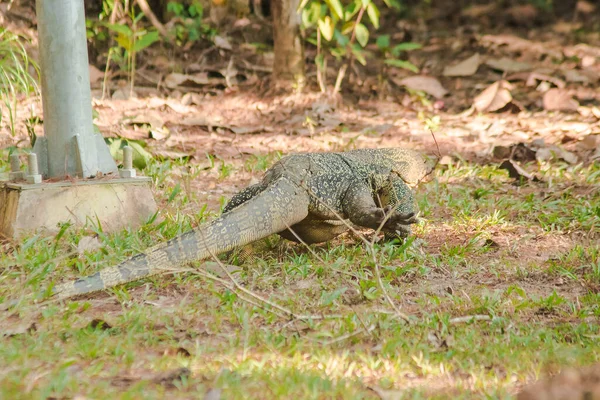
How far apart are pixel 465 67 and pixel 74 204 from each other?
6871 mm

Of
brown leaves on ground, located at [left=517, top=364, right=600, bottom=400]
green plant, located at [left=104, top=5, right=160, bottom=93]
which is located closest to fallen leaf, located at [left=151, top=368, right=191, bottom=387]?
brown leaves on ground, located at [left=517, top=364, right=600, bottom=400]

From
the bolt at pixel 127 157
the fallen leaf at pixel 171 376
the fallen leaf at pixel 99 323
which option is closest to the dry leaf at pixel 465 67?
the bolt at pixel 127 157

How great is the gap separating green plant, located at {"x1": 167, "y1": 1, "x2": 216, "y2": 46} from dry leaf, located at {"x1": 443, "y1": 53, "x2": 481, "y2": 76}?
128 inches

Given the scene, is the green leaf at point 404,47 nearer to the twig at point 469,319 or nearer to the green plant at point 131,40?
the green plant at point 131,40

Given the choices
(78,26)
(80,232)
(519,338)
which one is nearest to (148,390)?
(519,338)

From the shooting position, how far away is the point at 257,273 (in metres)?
3.51

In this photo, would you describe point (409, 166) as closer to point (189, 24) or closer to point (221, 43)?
point (221, 43)

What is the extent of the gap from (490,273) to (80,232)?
7.12 feet

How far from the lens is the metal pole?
3.89 meters

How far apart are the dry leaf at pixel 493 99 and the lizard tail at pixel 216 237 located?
4790 mm

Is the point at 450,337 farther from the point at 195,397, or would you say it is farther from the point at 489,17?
the point at 489,17

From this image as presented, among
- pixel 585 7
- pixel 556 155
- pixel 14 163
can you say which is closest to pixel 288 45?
pixel 556 155

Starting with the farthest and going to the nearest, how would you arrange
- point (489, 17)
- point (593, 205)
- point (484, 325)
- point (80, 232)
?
point (489, 17)
point (593, 205)
point (80, 232)
point (484, 325)

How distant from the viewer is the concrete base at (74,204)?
3707 millimetres
